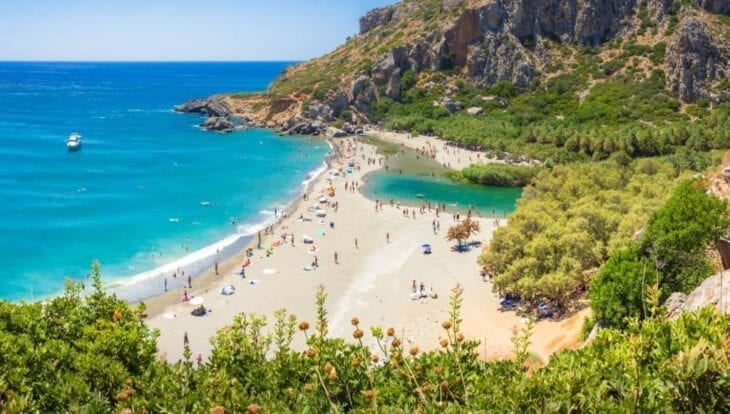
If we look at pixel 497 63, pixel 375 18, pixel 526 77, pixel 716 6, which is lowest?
pixel 526 77

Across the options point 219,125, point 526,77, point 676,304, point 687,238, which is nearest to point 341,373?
point 676,304

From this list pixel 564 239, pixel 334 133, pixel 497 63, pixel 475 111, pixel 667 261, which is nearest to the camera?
pixel 667 261

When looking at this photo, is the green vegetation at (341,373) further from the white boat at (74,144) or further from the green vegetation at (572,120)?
the white boat at (74,144)

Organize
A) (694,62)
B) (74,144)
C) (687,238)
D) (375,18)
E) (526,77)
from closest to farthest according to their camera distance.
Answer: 1. (687,238)
2. (74,144)
3. (694,62)
4. (526,77)
5. (375,18)

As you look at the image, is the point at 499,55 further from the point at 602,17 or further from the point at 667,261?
the point at 667,261

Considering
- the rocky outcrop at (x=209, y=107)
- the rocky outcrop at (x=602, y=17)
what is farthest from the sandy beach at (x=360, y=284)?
the rocky outcrop at (x=209, y=107)

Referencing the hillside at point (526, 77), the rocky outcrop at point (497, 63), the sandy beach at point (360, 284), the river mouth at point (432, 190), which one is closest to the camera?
the sandy beach at point (360, 284)

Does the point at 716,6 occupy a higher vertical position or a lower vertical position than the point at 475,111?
higher

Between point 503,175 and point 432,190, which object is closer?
point 432,190
